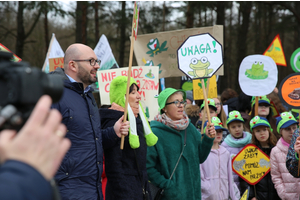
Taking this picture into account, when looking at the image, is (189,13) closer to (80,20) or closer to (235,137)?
(80,20)

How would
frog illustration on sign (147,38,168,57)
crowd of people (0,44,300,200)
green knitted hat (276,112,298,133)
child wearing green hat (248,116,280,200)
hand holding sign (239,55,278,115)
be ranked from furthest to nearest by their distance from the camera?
frog illustration on sign (147,38,168,57)
hand holding sign (239,55,278,115)
child wearing green hat (248,116,280,200)
green knitted hat (276,112,298,133)
crowd of people (0,44,300,200)

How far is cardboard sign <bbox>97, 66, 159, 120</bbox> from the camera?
5824 millimetres

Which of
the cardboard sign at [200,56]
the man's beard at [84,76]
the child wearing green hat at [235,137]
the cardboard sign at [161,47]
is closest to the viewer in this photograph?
the man's beard at [84,76]

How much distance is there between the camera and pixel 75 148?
266cm

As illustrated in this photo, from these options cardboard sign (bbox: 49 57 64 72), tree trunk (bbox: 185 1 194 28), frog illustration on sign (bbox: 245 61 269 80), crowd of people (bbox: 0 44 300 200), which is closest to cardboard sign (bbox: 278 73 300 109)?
crowd of people (bbox: 0 44 300 200)

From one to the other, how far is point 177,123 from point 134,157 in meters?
0.68

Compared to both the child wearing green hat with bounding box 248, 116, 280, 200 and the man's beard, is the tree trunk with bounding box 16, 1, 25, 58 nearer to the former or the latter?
the child wearing green hat with bounding box 248, 116, 280, 200

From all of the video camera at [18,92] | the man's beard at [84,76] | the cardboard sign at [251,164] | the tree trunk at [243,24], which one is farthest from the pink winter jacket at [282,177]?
the tree trunk at [243,24]

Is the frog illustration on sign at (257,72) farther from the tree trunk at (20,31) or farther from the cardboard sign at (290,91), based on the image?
the tree trunk at (20,31)

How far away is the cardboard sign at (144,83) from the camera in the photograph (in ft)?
19.1

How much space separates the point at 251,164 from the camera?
4750 mm

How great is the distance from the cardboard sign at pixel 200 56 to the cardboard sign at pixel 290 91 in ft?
2.62

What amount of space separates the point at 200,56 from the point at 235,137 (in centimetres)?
169

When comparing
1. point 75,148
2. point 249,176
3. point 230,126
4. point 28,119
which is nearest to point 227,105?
point 230,126
